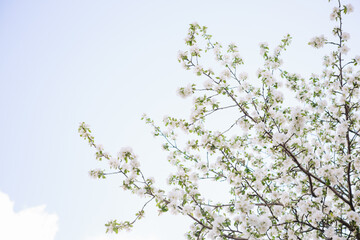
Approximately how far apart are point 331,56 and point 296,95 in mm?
1230

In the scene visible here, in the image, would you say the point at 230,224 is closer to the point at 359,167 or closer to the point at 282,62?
the point at 359,167

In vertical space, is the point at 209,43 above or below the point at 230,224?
above

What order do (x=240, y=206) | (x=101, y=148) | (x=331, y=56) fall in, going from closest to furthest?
(x=240, y=206), (x=101, y=148), (x=331, y=56)

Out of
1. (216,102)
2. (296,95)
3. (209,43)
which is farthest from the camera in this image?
(296,95)

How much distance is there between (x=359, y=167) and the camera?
4594 millimetres

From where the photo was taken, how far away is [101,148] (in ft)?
13.4

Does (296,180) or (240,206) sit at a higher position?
(296,180)

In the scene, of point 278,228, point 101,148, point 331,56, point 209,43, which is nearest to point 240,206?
point 278,228

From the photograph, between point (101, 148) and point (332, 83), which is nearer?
point (101, 148)

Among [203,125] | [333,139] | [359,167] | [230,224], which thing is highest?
[333,139]

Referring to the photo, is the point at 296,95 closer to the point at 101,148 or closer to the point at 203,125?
the point at 203,125

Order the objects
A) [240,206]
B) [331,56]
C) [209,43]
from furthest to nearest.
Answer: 1. [331,56]
2. [209,43]
3. [240,206]

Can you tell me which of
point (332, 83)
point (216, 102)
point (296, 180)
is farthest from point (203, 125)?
point (332, 83)

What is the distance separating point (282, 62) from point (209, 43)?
186 cm
